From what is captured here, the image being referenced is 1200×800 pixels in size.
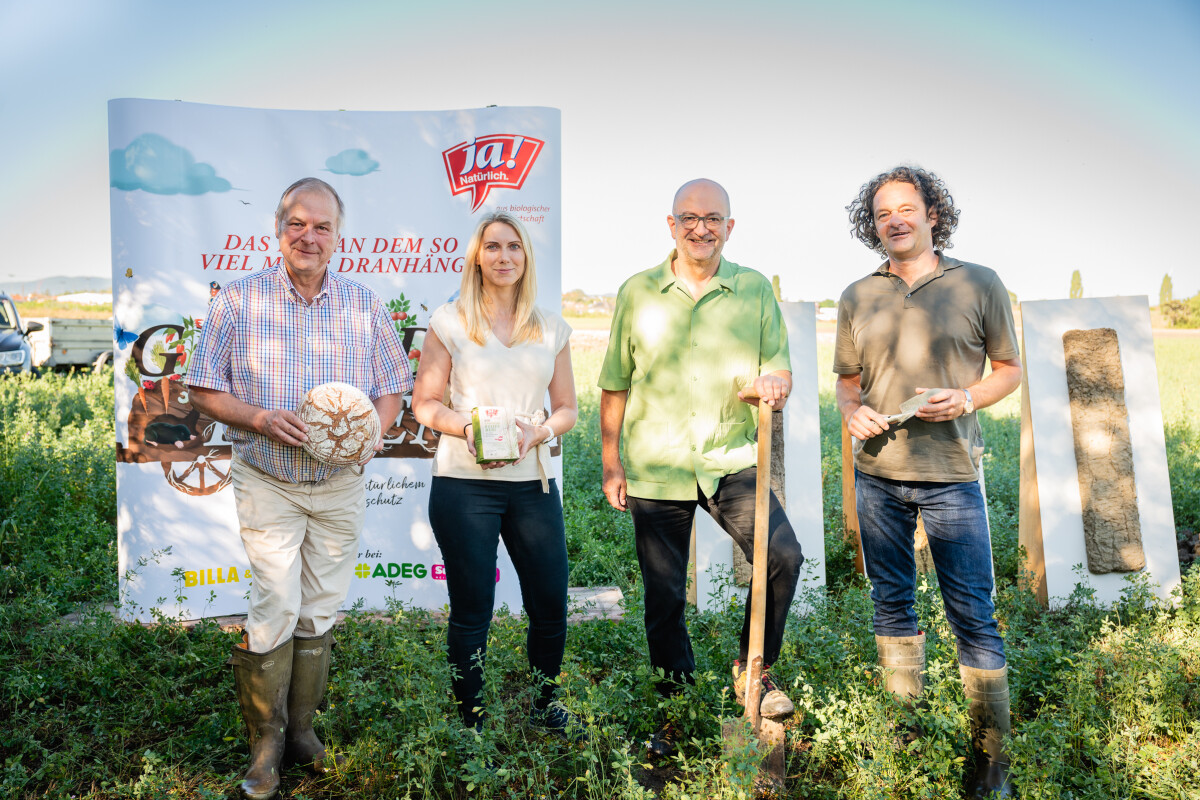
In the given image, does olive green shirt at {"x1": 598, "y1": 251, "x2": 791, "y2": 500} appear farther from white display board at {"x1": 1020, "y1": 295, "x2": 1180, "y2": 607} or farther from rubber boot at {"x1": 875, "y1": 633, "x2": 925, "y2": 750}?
white display board at {"x1": 1020, "y1": 295, "x2": 1180, "y2": 607}

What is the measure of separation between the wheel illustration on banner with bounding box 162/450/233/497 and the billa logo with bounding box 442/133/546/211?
2.27 meters

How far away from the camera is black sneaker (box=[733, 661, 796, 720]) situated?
300 cm

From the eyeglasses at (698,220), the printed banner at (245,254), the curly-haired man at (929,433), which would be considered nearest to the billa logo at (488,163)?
the printed banner at (245,254)

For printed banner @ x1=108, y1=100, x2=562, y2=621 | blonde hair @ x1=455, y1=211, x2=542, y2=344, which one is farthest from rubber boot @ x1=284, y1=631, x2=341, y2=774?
printed banner @ x1=108, y1=100, x2=562, y2=621

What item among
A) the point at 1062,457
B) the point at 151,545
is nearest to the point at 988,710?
the point at 1062,457

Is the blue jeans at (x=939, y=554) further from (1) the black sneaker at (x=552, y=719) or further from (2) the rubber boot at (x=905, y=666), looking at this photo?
(1) the black sneaker at (x=552, y=719)

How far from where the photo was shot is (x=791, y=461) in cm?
529

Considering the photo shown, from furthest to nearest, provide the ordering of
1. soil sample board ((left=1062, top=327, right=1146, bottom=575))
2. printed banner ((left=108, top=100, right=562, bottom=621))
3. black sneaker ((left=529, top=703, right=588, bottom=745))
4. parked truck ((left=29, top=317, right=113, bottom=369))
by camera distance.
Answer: parked truck ((left=29, top=317, right=113, bottom=369)) → soil sample board ((left=1062, top=327, right=1146, bottom=575)) → printed banner ((left=108, top=100, right=562, bottom=621)) → black sneaker ((left=529, top=703, right=588, bottom=745))

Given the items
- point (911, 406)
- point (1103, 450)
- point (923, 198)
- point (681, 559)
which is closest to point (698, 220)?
point (923, 198)

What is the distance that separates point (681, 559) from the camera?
133 inches

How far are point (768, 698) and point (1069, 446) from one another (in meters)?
3.51

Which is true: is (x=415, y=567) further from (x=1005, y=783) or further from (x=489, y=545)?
(x=1005, y=783)

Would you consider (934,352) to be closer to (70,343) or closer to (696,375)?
(696,375)

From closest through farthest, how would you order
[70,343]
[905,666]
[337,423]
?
1. [337,423]
2. [905,666]
3. [70,343]
